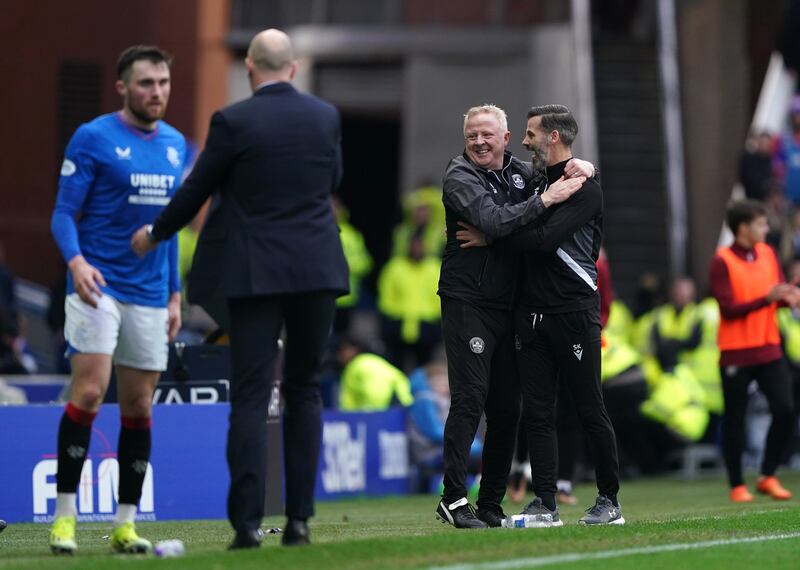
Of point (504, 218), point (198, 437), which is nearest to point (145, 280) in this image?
point (504, 218)

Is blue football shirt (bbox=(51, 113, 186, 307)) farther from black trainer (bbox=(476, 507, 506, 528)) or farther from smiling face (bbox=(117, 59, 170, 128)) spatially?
black trainer (bbox=(476, 507, 506, 528))

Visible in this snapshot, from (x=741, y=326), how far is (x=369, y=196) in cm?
1765

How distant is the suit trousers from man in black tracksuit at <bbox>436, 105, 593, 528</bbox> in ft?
5.44

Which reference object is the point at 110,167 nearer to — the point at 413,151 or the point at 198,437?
the point at 198,437

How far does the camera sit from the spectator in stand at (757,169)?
69.4 ft

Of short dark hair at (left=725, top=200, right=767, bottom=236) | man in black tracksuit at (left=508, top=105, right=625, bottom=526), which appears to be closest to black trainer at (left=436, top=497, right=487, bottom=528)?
man in black tracksuit at (left=508, top=105, right=625, bottom=526)

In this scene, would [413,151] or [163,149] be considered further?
[413,151]

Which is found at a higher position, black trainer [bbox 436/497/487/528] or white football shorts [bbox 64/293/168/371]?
white football shorts [bbox 64/293/168/371]

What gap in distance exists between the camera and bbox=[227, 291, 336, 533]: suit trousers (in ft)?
25.7

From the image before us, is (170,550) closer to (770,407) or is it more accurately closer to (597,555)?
(597,555)

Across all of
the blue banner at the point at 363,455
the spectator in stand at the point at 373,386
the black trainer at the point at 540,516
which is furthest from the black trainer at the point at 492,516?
the spectator in stand at the point at 373,386

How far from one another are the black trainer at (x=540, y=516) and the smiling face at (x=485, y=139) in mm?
1845

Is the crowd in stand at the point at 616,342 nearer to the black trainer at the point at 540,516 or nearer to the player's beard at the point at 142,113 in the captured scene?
the black trainer at the point at 540,516

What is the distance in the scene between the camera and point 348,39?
26.8 meters
